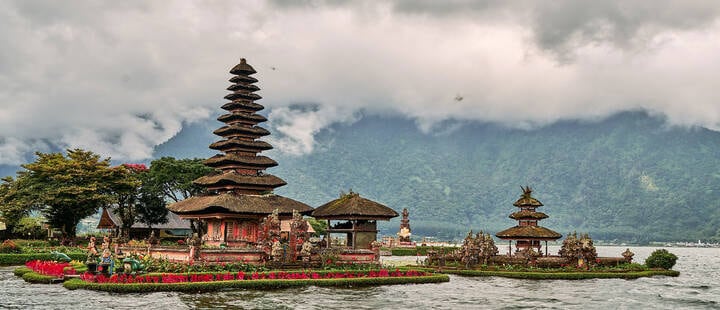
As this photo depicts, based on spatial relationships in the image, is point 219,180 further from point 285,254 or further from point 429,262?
point 429,262

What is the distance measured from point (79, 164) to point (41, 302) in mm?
38826

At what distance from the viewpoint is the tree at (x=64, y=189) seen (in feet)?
215

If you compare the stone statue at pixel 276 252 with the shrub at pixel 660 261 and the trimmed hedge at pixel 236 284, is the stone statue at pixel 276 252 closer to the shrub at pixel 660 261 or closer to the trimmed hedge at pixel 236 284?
the trimmed hedge at pixel 236 284

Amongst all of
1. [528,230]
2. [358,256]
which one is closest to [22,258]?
[358,256]

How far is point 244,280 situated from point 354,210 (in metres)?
15.0

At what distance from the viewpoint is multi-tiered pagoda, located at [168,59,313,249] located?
50.8 meters

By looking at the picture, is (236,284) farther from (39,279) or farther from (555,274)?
(555,274)

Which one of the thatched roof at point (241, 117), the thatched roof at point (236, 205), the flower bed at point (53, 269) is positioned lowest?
the flower bed at point (53, 269)

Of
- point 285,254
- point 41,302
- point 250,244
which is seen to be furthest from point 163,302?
point 250,244

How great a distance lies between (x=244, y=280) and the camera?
38000mm

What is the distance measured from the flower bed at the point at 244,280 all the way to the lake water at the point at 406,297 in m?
0.98

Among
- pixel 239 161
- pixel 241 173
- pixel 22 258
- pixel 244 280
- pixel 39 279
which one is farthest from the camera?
pixel 241 173

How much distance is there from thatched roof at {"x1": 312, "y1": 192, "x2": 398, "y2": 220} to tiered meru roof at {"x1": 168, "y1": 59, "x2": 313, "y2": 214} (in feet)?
7.96

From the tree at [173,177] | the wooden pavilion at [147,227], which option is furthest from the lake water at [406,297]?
the wooden pavilion at [147,227]
